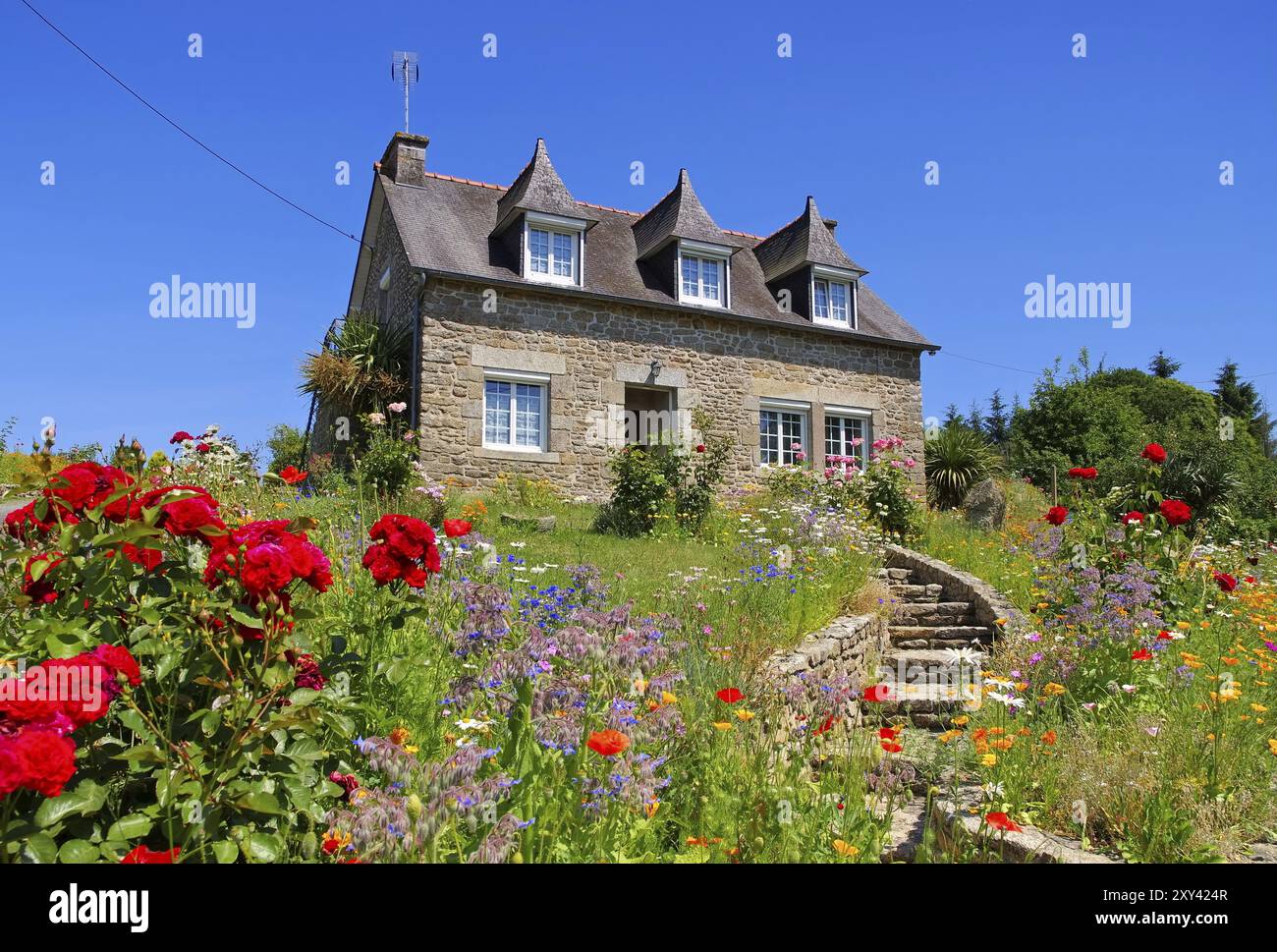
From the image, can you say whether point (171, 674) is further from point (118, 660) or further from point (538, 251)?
point (538, 251)

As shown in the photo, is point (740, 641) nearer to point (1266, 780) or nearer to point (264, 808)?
point (1266, 780)

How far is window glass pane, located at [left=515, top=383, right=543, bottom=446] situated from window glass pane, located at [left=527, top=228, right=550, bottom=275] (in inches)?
82.3

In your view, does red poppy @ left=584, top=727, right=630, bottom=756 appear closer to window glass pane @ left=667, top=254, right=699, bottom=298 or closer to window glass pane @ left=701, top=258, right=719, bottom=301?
window glass pane @ left=667, top=254, right=699, bottom=298

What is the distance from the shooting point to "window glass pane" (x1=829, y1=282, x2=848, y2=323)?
1655cm

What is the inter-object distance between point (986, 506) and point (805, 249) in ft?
20.0

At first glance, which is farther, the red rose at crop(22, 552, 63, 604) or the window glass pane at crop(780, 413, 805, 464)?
the window glass pane at crop(780, 413, 805, 464)

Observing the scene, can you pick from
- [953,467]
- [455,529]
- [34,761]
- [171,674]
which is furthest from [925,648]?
[953,467]

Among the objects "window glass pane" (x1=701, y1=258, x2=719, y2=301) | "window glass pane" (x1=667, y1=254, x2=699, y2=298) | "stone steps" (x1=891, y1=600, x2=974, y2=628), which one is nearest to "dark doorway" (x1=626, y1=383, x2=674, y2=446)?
"window glass pane" (x1=667, y1=254, x2=699, y2=298)

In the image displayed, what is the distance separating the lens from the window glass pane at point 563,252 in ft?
47.0

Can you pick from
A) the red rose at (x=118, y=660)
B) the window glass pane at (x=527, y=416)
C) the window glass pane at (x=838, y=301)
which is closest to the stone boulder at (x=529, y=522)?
the window glass pane at (x=527, y=416)
